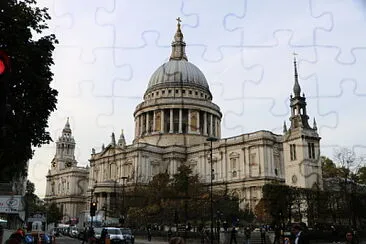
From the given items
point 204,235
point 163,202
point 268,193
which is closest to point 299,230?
point 204,235

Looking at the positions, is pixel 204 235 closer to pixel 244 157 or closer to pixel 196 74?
pixel 244 157

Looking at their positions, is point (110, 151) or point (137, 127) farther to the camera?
point (137, 127)

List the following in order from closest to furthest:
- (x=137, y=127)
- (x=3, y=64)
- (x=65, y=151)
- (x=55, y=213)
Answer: (x=3, y=64) → (x=137, y=127) → (x=55, y=213) → (x=65, y=151)

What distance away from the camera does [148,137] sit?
360 ft

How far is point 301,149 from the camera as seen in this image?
68562 millimetres

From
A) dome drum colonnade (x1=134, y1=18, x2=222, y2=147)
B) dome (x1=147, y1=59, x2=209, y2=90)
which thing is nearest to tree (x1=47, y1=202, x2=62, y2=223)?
dome drum colonnade (x1=134, y1=18, x2=222, y2=147)

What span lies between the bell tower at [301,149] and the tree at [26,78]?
49588mm

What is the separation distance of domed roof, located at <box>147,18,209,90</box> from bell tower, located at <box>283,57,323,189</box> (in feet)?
159

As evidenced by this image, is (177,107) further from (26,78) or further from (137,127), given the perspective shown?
(26,78)

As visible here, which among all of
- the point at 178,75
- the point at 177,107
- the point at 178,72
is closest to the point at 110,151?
the point at 177,107

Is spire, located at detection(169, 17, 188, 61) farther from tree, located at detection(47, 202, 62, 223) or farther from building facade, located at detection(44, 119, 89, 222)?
tree, located at detection(47, 202, 62, 223)

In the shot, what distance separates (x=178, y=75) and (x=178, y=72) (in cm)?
108

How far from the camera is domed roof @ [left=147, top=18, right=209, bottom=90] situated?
118688 mm

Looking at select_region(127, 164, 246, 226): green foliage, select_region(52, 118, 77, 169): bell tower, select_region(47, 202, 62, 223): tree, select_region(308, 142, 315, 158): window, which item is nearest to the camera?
select_region(127, 164, 246, 226): green foliage
